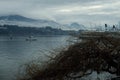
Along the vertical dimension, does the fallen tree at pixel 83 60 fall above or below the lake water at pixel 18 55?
above

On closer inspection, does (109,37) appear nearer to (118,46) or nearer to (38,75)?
(118,46)

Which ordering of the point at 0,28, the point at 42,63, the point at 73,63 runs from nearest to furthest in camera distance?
1. the point at 73,63
2. the point at 42,63
3. the point at 0,28

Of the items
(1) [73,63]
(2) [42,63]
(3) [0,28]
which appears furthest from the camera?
(3) [0,28]

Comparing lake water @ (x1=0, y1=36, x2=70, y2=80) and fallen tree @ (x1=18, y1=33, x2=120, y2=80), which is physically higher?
fallen tree @ (x1=18, y1=33, x2=120, y2=80)

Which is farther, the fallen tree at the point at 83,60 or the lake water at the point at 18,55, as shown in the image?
the lake water at the point at 18,55

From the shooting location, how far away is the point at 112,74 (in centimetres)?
981

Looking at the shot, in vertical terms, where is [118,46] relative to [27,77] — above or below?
above

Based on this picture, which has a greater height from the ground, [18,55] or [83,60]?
[83,60]

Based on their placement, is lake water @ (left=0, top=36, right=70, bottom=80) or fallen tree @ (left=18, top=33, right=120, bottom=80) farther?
lake water @ (left=0, top=36, right=70, bottom=80)

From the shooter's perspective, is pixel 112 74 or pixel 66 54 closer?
pixel 66 54

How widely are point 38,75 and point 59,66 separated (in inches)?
25.9

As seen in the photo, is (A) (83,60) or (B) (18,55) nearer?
(A) (83,60)

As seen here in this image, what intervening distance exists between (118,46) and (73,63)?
4.57 ft

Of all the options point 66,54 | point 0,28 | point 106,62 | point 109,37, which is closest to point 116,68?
point 106,62
